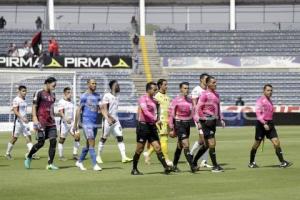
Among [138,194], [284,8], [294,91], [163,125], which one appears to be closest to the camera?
[138,194]

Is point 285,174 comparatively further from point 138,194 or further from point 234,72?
point 234,72

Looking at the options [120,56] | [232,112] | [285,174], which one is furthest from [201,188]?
[120,56]

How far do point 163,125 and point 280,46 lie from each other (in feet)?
129

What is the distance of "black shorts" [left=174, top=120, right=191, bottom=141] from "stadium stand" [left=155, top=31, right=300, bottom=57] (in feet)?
127

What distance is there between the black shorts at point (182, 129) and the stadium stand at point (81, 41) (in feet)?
126

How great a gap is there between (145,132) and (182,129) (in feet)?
4.59

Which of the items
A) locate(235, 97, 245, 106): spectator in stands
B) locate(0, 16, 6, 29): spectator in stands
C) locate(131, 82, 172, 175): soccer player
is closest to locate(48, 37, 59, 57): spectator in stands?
locate(0, 16, 6, 29): spectator in stands

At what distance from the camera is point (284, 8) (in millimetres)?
62219

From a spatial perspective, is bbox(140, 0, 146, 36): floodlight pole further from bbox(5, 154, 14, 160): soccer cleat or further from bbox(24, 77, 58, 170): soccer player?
bbox(24, 77, 58, 170): soccer player

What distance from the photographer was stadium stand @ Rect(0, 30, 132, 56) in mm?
57312

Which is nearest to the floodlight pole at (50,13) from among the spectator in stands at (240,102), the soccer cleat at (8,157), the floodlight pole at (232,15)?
the floodlight pole at (232,15)

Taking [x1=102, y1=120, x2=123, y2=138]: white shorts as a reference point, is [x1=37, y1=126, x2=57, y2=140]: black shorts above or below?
above

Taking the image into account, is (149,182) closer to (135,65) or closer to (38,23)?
(135,65)

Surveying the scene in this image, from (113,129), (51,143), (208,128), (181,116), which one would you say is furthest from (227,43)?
(51,143)
